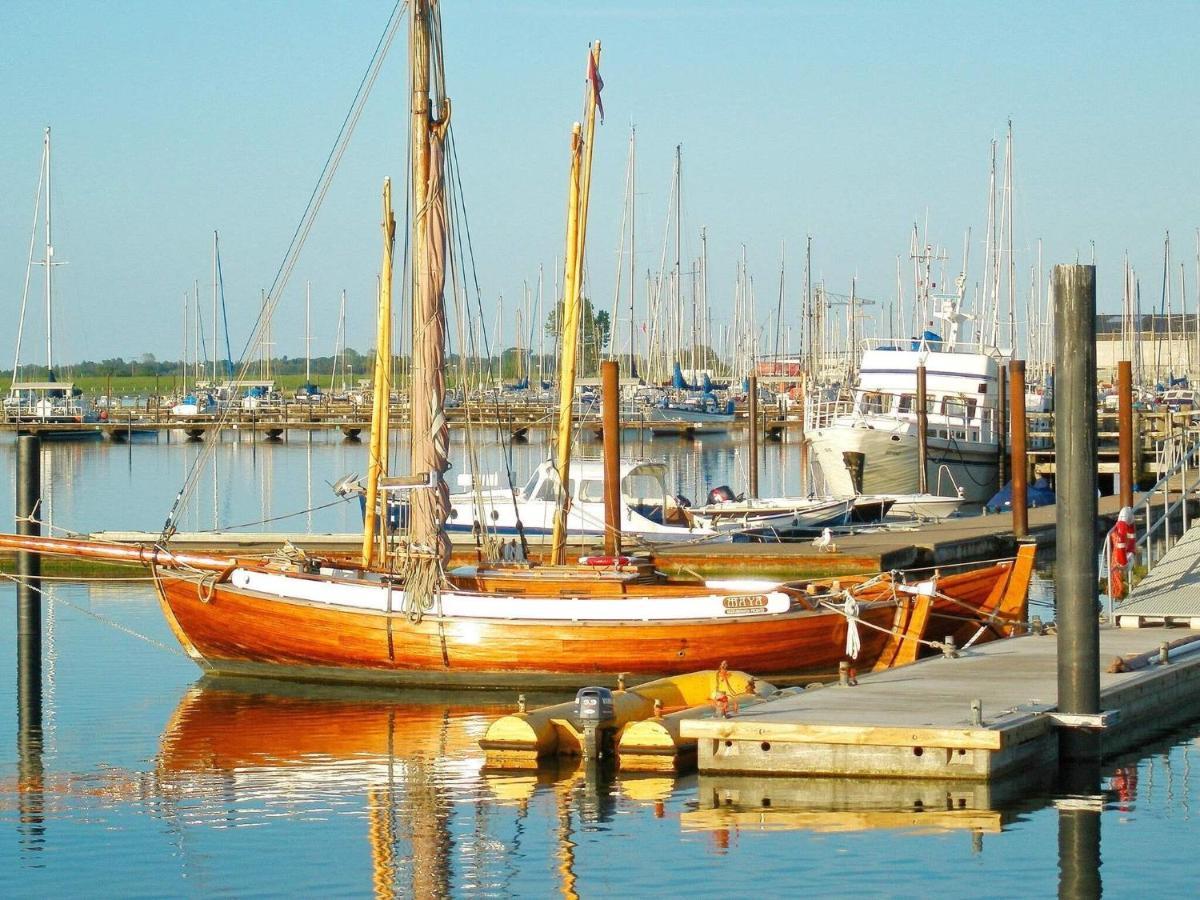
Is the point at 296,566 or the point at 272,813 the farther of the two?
the point at 296,566

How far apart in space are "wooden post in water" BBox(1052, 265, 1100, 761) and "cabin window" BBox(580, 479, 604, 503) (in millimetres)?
18289

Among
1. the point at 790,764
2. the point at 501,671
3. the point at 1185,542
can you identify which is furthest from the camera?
the point at 1185,542

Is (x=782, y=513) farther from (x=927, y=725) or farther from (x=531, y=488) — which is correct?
(x=927, y=725)

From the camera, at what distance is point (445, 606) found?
78.4 feet

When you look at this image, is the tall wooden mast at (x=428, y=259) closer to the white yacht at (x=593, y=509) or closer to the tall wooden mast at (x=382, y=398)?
the tall wooden mast at (x=382, y=398)

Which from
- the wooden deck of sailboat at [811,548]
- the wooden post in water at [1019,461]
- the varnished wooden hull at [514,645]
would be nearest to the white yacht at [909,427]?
the wooden post in water at [1019,461]

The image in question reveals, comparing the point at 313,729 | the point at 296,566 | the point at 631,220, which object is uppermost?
the point at 631,220

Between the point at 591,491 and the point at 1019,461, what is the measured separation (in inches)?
349

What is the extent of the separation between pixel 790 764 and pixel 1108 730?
3.94 meters

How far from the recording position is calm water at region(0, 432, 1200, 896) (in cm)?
1476

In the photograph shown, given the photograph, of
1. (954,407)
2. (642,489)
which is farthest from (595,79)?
(954,407)

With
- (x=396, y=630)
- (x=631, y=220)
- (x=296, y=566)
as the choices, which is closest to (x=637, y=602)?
(x=396, y=630)

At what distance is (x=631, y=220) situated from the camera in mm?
59750

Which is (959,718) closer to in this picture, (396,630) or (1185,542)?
(396,630)
